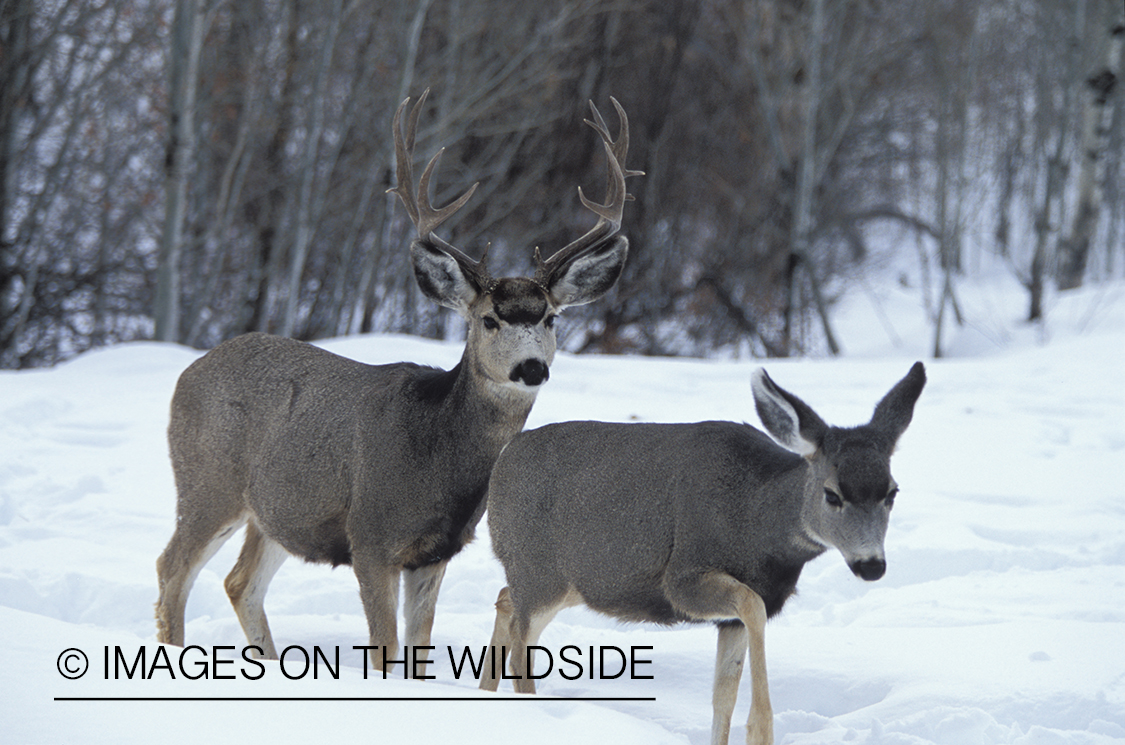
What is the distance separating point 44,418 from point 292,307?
4.52 meters

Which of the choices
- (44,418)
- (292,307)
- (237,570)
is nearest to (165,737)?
(237,570)

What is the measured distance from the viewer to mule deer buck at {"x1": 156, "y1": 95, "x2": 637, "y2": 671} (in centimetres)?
471

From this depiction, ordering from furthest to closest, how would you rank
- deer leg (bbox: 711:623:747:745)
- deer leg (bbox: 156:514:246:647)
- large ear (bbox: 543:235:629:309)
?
1. deer leg (bbox: 156:514:246:647)
2. large ear (bbox: 543:235:629:309)
3. deer leg (bbox: 711:623:747:745)

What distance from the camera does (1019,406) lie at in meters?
9.82

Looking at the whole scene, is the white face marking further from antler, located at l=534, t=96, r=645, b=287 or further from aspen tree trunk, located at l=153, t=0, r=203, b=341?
aspen tree trunk, located at l=153, t=0, r=203, b=341

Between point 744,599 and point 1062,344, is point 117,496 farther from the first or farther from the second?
point 1062,344

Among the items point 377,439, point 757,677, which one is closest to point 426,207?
point 377,439

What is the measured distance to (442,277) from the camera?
5.02m

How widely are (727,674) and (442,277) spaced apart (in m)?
2.09

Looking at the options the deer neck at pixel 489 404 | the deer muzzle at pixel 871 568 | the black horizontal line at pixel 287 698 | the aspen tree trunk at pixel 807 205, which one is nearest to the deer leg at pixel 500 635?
the deer neck at pixel 489 404

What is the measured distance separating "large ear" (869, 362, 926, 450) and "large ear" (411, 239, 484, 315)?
1.79 meters

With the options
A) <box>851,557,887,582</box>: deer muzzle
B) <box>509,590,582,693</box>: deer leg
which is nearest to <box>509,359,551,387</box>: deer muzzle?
<box>509,590,582,693</box>: deer leg

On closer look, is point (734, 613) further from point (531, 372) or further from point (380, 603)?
point (380, 603)

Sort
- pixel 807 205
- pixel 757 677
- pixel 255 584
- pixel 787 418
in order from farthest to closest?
1. pixel 807 205
2. pixel 255 584
3. pixel 787 418
4. pixel 757 677
